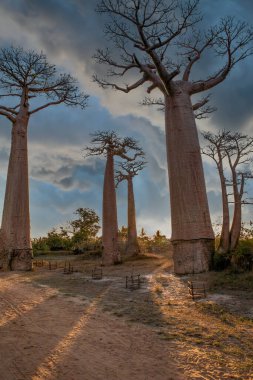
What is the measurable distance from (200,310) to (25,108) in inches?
474

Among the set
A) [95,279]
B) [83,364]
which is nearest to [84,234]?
[95,279]

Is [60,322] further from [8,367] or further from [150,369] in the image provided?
[150,369]

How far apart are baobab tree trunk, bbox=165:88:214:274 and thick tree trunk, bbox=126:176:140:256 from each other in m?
9.66

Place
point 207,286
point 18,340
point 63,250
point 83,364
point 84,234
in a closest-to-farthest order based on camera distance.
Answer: point 83,364, point 18,340, point 207,286, point 63,250, point 84,234

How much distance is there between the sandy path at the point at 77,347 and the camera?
2.84 metres

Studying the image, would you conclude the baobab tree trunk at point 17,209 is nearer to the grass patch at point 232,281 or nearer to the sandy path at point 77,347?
the sandy path at point 77,347

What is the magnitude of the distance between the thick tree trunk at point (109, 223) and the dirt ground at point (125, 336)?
9033 mm

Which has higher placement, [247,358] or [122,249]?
[122,249]

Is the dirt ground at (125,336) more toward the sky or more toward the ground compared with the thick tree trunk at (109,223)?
more toward the ground

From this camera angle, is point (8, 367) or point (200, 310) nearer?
point (8, 367)

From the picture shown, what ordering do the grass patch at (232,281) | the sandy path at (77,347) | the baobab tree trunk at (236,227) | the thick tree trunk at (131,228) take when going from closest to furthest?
1. the sandy path at (77,347)
2. the grass patch at (232,281)
3. the baobab tree trunk at (236,227)
4. the thick tree trunk at (131,228)

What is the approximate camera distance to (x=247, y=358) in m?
3.14

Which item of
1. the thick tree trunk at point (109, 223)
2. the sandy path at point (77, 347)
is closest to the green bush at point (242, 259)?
the sandy path at point (77, 347)

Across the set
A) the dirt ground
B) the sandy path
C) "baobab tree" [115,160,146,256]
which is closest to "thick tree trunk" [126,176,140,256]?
"baobab tree" [115,160,146,256]
